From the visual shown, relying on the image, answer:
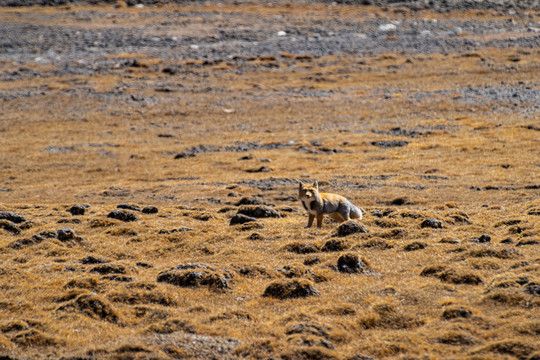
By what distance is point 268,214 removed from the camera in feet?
61.4

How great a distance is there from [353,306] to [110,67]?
43.7m

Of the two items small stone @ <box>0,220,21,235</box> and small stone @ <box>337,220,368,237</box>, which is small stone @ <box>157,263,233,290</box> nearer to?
small stone @ <box>337,220,368,237</box>

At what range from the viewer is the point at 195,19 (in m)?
65.7

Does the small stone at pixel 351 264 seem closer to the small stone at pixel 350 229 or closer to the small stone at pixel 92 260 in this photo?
the small stone at pixel 350 229

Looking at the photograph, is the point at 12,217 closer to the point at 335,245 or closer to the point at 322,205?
the point at 322,205

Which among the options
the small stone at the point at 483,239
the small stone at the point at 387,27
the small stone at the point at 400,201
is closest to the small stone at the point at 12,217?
the small stone at the point at 400,201

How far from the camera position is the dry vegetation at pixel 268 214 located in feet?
33.3

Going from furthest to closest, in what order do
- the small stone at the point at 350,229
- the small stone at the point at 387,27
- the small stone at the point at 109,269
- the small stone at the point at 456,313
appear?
the small stone at the point at 387,27 < the small stone at the point at 350,229 < the small stone at the point at 109,269 < the small stone at the point at 456,313

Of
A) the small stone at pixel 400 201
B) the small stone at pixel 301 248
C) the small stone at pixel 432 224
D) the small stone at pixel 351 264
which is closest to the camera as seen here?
the small stone at pixel 351 264

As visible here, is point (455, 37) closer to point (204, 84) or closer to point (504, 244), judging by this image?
point (204, 84)

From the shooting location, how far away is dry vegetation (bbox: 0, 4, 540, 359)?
33.3ft

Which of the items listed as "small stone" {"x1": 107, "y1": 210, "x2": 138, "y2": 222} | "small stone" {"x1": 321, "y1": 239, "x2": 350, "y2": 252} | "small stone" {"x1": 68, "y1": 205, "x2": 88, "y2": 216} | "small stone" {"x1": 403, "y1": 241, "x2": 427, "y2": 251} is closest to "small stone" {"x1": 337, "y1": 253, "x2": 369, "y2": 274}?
"small stone" {"x1": 321, "y1": 239, "x2": 350, "y2": 252}

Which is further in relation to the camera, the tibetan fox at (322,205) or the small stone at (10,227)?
the small stone at (10,227)

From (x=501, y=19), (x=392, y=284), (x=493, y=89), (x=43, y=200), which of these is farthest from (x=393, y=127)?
(x=501, y=19)
